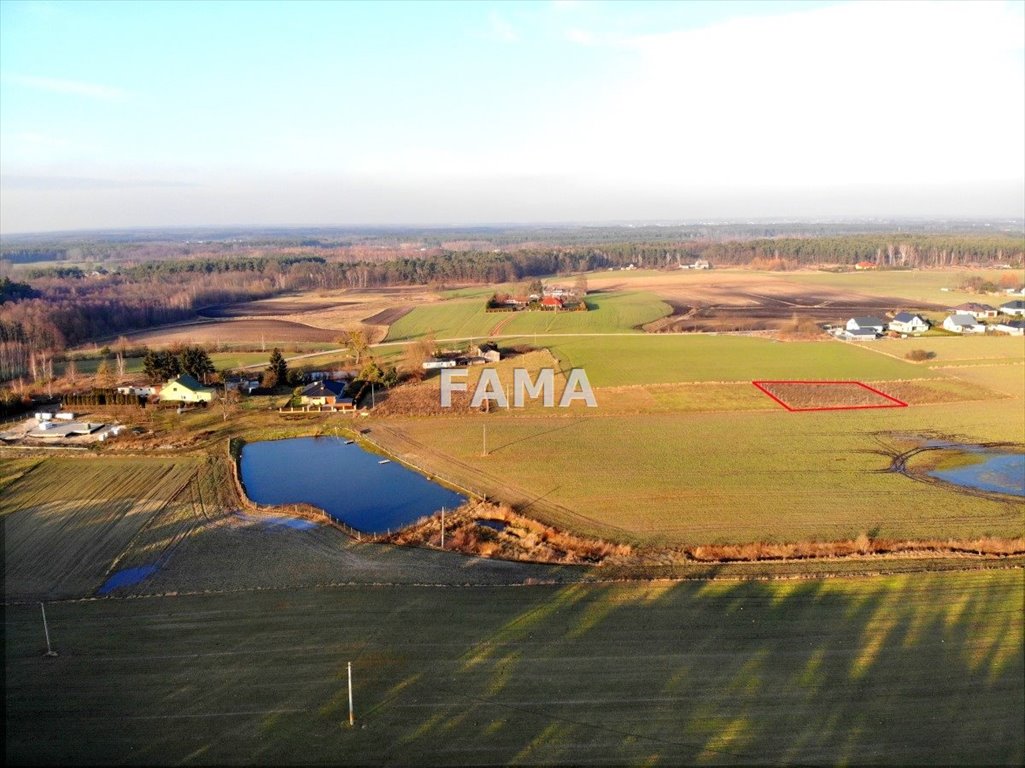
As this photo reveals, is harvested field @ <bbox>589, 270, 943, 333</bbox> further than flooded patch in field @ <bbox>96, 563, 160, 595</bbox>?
Yes

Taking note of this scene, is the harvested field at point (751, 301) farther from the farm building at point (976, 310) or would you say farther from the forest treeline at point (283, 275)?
the forest treeline at point (283, 275)

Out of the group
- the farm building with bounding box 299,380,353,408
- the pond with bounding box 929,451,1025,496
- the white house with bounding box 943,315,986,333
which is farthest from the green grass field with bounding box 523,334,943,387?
the farm building with bounding box 299,380,353,408

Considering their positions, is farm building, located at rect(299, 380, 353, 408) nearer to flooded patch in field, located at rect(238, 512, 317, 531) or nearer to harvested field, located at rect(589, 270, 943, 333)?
flooded patch in field, located at rect(238, 512, 317, 531)

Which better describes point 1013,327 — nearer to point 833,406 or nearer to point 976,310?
point 976,310

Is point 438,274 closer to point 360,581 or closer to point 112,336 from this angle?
point 112,336

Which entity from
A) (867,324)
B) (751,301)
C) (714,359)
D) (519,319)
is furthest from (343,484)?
(751,301)

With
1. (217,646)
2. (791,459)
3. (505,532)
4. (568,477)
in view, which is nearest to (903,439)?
(791,459)
